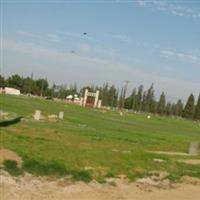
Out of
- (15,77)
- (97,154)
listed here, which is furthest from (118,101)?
(97,154)

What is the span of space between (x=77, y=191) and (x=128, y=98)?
175m

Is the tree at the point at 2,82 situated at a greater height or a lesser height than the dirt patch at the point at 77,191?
greater

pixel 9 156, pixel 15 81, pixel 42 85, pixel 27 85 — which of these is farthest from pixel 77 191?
pixel 42 85

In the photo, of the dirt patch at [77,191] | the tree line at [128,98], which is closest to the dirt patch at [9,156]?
the dirt patch at [77,191]

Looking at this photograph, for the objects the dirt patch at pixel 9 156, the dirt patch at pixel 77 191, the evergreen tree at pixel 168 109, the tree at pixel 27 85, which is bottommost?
the dirt patch at pixel 77 191

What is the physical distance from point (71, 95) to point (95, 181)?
178 metres

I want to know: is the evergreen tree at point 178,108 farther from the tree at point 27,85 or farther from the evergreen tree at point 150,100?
the tree at point 27,85

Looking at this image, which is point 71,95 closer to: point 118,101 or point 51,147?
point 118,101

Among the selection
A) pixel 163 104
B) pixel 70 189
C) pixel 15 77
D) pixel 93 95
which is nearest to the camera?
pixel 70 189

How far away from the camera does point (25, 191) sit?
52.3 feet

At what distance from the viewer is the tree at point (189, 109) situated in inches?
6969

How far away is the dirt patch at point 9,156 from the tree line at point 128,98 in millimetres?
148814

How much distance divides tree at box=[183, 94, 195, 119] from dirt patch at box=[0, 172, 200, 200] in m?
157

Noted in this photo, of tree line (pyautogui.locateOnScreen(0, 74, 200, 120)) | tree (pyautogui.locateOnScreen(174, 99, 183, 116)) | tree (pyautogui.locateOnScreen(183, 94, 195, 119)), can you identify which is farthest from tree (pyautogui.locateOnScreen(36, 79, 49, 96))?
tree (pyautogui.locateOnScreen(183, 94, 195, 119))
